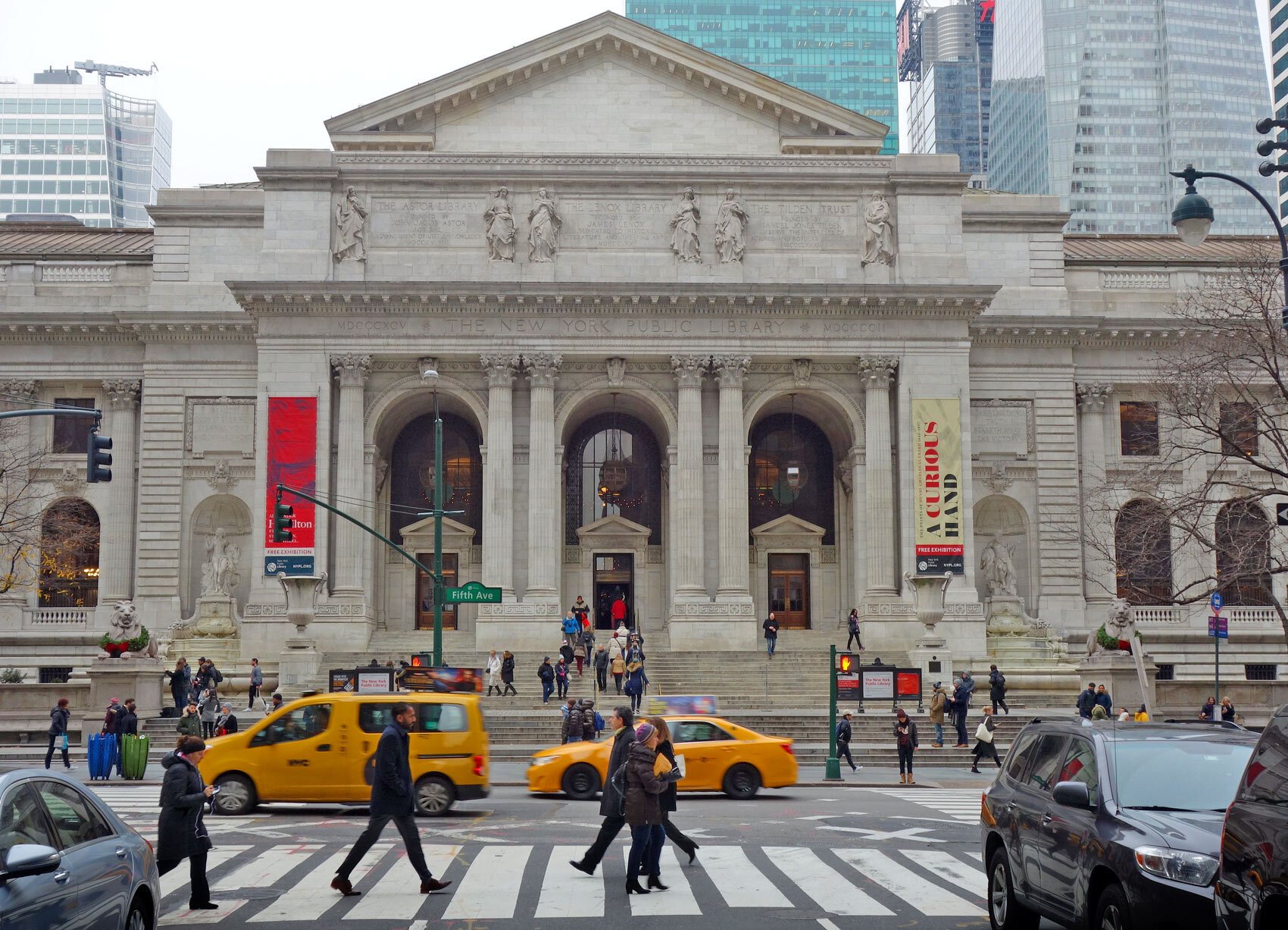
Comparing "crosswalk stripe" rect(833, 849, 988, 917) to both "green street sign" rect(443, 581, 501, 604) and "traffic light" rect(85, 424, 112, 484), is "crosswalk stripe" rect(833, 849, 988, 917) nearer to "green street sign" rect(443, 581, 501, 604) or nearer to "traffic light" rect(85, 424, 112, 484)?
"traffic light" rect(85, 424, 112, 484)

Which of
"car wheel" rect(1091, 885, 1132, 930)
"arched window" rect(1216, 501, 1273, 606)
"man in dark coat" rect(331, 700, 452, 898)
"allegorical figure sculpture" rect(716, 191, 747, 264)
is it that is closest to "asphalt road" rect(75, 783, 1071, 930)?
"man in dark coat" rect(331, 700, 452, 898)

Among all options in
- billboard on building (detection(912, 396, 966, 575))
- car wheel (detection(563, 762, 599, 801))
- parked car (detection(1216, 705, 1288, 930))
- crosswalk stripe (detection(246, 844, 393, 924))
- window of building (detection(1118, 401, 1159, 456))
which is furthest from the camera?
window of building (detection(1118, 401, 1159, 456))

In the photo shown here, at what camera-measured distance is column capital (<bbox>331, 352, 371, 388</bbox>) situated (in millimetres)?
50344

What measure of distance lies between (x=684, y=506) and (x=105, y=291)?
24.9 m

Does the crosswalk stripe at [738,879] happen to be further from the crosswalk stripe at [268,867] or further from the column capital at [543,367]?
the column capital at [543,367]

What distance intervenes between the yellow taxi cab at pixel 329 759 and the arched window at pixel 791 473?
3386cm

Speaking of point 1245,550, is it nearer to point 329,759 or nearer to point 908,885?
A: point 908,885

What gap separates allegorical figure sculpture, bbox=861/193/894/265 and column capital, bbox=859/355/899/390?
11.8ft

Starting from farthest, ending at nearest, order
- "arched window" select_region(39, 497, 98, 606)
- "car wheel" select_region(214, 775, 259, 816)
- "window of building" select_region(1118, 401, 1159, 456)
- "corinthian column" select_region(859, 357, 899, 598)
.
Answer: "window of building" select_region(1118, 401, 1159, 456) → "arched window" select_region(39, 497, 98, 606) → "corinthian column" select_region(859, 357, 899, 598) → "car wheel" select_region(214, 775, 259, 816)

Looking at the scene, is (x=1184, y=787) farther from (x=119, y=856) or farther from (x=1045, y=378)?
(x=1045, y=378)

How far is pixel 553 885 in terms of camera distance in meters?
14.5

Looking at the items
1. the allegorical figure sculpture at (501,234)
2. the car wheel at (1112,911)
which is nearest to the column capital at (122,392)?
the allegorical figure sculpture at (501,234)

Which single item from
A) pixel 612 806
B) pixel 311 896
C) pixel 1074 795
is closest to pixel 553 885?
pixel 612 806

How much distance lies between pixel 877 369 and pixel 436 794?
32657 mm
